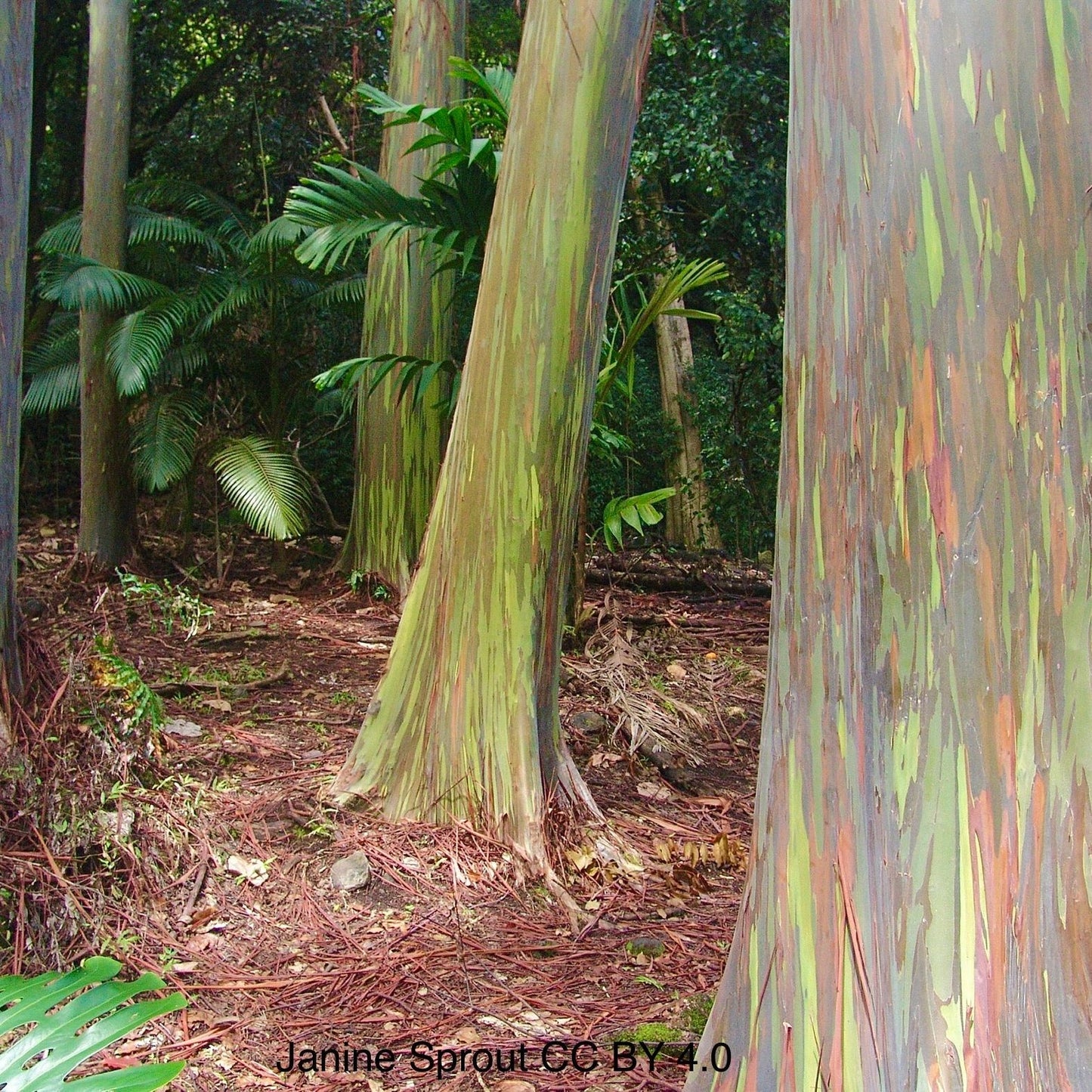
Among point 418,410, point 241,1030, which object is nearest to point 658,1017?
point 241,1030

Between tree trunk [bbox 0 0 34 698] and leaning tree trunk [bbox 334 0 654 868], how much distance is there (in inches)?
51.1

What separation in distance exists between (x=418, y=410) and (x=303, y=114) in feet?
15.4

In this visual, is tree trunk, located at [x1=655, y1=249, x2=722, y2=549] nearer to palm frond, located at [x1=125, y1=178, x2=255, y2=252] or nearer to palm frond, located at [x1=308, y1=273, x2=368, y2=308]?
palm frond, located at [x1=308, y1=273, x2=368, y2=308]

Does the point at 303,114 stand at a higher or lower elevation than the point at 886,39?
higher

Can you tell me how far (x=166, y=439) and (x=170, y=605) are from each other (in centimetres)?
145

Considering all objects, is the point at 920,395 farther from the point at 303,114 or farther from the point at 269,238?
the point at 303,114

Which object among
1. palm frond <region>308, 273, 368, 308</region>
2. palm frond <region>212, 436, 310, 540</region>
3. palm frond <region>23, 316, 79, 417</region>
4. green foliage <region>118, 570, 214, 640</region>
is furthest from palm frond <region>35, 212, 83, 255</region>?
green foliage <region>118, 570, 214, 640</region>

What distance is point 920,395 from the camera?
5.09ft

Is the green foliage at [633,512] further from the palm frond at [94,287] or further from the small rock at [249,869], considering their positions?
the palm frond at [94,287]

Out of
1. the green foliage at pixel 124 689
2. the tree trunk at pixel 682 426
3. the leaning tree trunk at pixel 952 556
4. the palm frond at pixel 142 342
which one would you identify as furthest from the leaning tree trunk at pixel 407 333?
the leaning tree trunk at pixel 952 556

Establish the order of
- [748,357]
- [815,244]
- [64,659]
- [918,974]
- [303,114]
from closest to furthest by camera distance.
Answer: [918,974], [815,244], [64,659], [748,357], [303,114]

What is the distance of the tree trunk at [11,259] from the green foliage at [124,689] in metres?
0.49

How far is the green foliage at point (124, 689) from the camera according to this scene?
148 inches

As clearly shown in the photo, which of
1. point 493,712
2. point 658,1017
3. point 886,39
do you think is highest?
point 886,39
